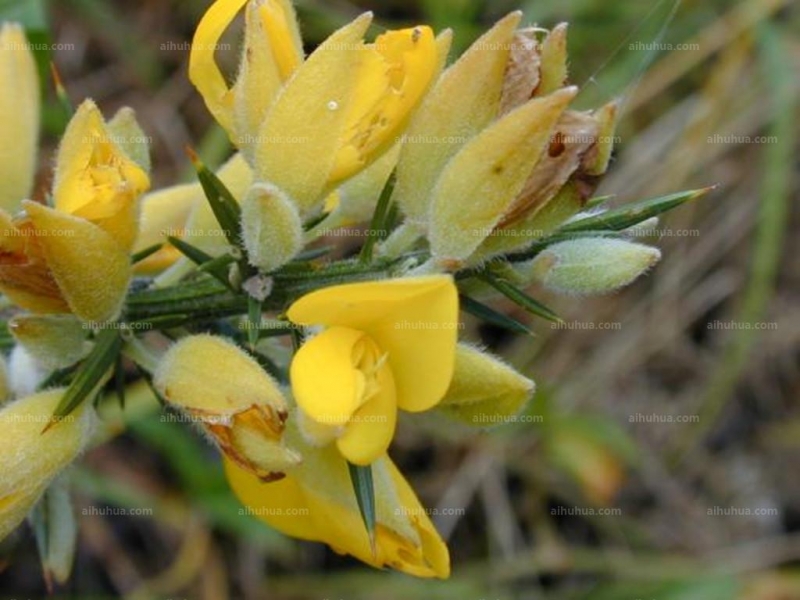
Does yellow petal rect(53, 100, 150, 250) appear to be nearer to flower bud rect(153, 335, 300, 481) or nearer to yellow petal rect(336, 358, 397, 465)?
flower bud rect(153, 335, 300, 481)

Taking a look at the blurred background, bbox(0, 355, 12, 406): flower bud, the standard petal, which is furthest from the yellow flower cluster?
the blurred background

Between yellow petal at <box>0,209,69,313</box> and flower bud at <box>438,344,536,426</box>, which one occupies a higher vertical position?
yellow petal at <box>0,209,69,313</box>

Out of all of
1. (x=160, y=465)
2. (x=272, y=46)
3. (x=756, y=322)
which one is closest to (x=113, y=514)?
(x=160, y=465)

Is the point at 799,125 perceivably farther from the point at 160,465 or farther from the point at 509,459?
the point at 160,465

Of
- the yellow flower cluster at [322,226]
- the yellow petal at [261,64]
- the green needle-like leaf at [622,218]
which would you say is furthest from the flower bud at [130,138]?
the green needle-like leaf at [622,218]

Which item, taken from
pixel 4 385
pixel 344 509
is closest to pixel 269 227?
pixel 344 509

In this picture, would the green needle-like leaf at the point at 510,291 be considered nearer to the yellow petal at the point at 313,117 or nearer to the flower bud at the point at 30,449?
the yellow petal at the point at 313,117

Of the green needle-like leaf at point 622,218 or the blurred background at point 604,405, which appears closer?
the green needle-like leaf at point 622,218
